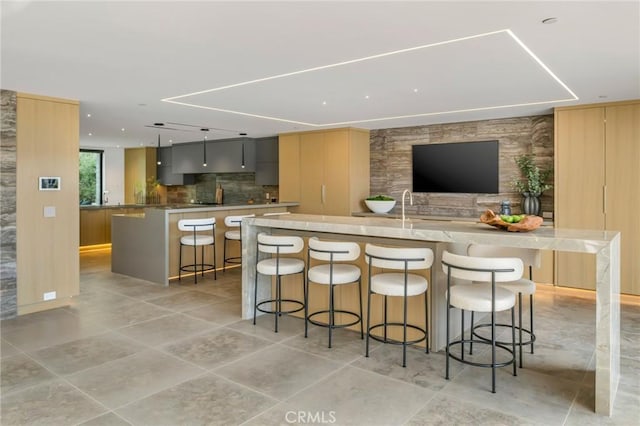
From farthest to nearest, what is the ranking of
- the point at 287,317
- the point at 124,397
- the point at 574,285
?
the point at 574,285, the point at 287,317, the point at 124,397

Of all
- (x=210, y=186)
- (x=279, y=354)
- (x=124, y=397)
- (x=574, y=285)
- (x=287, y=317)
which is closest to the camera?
(x=124, y=397)

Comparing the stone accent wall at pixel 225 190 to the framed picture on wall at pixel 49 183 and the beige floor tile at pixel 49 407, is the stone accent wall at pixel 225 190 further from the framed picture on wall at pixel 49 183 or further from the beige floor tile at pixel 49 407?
the beige floor tile at pixel 49 407

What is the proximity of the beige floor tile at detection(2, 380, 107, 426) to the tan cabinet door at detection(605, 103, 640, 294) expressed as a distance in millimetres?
5842

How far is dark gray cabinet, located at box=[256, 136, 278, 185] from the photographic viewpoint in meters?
9.06

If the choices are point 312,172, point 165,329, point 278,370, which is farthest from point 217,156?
point 278,370

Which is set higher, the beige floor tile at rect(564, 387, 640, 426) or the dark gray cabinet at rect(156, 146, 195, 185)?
the dark gray cabinet at rect(156, 146, 195, 185)

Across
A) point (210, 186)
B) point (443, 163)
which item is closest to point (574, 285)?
point (443, 163)

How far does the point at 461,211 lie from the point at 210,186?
6.35 meters

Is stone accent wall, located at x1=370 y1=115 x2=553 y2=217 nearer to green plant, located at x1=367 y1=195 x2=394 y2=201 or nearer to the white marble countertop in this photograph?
green plant, located at x1=367 y1=195 x2=394 y2=201

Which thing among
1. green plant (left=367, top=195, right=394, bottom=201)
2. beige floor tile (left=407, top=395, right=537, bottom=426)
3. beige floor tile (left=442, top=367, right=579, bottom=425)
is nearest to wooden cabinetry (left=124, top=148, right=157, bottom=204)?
green plant (left=367, top=195, right=394, bottom=201)

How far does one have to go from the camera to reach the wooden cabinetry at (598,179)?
5430mm

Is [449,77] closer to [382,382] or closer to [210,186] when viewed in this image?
[382,382]

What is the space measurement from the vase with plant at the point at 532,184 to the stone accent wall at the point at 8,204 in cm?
642

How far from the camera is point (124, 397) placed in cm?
289
